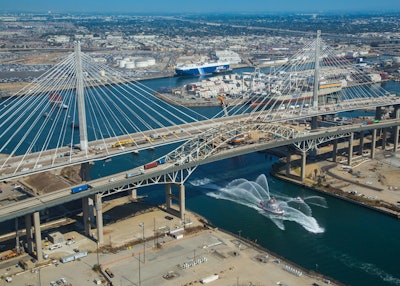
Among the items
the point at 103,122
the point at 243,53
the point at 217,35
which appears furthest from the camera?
the point at 217,35

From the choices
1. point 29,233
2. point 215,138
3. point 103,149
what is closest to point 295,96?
point 215,138

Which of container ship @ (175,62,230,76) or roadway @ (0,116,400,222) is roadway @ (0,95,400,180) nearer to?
roadway @ (0,116,400,222)

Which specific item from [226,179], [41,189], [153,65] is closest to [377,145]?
[226,179]

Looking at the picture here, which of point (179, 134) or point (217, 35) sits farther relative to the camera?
point (217, 35)

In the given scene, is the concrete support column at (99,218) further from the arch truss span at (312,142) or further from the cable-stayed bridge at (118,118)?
the arch truss span at (312,142)

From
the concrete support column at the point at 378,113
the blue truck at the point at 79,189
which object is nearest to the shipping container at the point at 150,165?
the blue truck at the point at 79,189

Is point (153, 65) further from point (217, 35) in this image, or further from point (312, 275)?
point (312, 275)

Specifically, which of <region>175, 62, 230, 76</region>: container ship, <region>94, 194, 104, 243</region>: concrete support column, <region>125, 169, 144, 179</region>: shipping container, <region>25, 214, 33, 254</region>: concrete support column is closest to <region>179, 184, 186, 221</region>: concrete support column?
<region>125, 169, 144, 179</region>: shipping container

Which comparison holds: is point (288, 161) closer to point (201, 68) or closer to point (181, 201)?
point (181, 201)

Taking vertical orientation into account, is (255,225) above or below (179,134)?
below

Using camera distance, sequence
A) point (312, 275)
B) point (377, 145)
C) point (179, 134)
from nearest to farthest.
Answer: point (312, 275), point (179, 134), point (377, 145)
